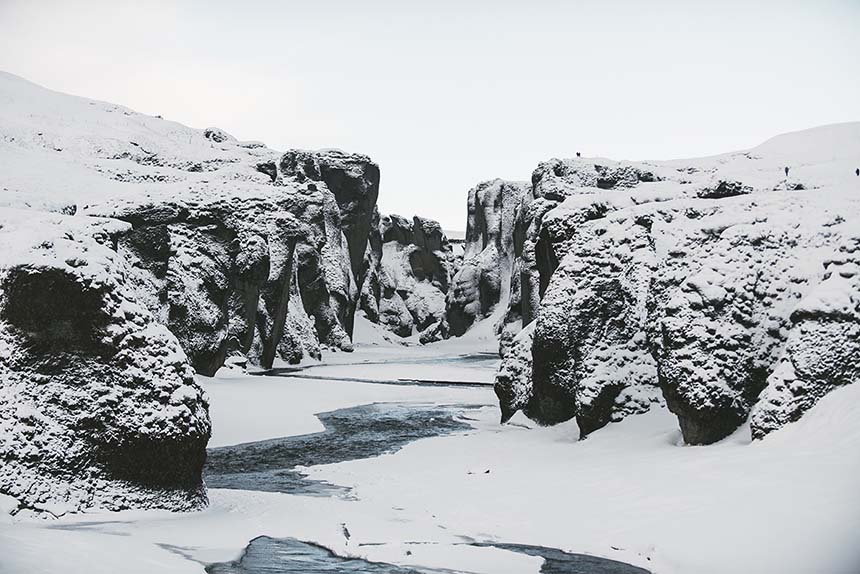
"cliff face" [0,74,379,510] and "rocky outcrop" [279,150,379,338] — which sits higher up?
"rocky outcrop" [279,150,379,338]

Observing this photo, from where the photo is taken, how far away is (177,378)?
12.6m

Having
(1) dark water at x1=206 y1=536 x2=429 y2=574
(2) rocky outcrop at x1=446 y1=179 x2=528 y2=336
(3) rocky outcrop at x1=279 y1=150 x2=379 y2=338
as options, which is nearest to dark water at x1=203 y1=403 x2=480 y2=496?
(1) dark water at x1=206 y1=536 x2=429 y2=574

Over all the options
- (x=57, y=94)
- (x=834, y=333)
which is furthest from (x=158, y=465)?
(x=57, y=94)

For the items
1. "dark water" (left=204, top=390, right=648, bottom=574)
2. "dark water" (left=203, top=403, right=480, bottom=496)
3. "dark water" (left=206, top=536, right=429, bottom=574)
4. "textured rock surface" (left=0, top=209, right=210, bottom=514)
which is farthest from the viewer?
"dark water" (left=203, top=403, right=480, bottom=496)

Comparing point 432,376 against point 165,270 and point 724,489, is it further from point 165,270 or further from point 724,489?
point 724,489

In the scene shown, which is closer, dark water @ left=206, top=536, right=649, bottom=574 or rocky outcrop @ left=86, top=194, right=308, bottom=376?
dark water @ left=206, top=536, right=649, bottom=574

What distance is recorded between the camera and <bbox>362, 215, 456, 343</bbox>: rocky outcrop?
401 feet

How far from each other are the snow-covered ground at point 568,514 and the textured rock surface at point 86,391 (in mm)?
581

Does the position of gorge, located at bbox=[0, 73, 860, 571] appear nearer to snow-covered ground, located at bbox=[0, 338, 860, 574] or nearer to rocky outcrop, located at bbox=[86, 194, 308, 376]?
rocky outcrop, located at bbox=[86, 194, 308, 376]

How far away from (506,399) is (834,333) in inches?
450

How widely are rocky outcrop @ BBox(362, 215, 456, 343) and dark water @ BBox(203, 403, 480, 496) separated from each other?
8890 centimetres

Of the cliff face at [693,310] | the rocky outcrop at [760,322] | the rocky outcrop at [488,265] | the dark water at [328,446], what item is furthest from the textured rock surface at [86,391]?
the rocky outcrop at [488,265]

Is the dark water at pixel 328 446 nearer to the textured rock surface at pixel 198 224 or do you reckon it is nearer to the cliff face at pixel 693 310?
the cliff face at pixel 693 310

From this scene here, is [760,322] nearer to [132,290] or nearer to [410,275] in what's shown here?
[132,290]
